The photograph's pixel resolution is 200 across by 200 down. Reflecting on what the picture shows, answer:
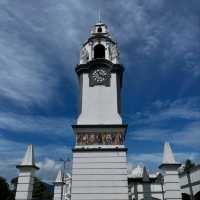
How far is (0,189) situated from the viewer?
44344 millimetres

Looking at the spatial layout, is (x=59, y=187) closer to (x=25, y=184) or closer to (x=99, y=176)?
(x=99, y=176)

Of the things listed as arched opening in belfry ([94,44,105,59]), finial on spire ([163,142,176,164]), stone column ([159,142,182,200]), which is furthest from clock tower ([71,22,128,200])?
A: finial on spire ([163,142,176,164])

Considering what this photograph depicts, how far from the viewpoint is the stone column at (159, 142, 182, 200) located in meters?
16.5

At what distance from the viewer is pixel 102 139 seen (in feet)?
69.2

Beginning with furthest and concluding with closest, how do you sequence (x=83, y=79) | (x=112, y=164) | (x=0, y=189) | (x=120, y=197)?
(x=0, y=189), (x=83, y=79), (x=112, y=164), (x=120, y=197)

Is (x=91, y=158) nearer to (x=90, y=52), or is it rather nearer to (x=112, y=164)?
(x=112, y=164)

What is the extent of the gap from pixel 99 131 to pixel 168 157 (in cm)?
609

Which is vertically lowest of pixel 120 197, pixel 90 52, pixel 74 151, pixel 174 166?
pixel 120 197

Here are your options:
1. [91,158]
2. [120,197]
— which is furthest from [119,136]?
[120,197]

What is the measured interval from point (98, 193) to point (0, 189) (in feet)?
102

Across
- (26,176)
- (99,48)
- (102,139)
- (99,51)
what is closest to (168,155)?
(102,139)

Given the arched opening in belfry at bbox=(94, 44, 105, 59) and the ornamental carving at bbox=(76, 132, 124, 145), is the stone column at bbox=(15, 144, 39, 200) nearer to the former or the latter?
the ornamental carving at bbox=(76, 132, 124, 145)

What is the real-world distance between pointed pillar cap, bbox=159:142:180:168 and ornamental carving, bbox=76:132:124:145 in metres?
4.11

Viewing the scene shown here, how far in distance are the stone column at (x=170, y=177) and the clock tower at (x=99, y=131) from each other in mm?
3614
